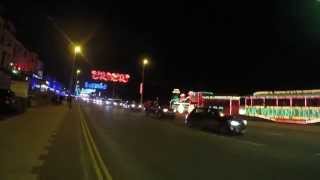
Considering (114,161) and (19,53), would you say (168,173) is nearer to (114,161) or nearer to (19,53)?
(114,161)

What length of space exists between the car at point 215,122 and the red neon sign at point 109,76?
84.9m

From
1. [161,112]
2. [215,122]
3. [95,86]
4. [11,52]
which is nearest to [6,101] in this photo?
[215,122]

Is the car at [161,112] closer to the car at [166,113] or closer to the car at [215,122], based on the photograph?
the car at [166,113]

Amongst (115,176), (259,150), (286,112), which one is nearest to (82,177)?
(115,176)

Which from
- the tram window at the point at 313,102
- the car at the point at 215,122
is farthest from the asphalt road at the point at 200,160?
the tram window at the point at 313,102

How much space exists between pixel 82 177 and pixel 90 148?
7236 millimetres

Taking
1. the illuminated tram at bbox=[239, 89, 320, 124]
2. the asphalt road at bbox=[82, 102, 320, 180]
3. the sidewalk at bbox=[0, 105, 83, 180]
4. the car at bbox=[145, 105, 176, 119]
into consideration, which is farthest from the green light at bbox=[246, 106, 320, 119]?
the sidewalk at bbox=[0, 105, 83, 180]

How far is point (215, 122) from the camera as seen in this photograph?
1359 inches

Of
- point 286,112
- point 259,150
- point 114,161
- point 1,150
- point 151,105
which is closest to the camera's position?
point 114,161

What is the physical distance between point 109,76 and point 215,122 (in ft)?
296

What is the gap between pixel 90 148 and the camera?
20.2m

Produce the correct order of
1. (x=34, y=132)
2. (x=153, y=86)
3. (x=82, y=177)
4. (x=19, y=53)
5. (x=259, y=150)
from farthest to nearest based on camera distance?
(x=153, y=86)
(x=19, y=53)
(x=34, y=132)
(x=259, y=150)
(x=82, y=177)

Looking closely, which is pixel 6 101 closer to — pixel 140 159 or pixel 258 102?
pixel 140 159

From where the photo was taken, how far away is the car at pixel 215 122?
33.0 m
